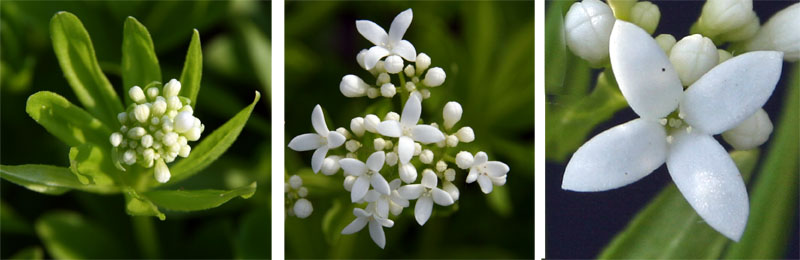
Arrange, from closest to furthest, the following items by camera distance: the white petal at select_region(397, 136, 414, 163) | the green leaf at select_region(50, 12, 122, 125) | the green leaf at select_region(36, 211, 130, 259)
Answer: the white petal at select_region(397, 136, 414, 163) → the green leaf at select_region(50, 12, 122, 125) → the green leaf at select_region(36, 211, 130, 259)

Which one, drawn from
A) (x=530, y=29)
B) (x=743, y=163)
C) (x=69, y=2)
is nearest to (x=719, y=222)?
(x=743, y=163)

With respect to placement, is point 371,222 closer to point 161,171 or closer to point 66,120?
point 161,171

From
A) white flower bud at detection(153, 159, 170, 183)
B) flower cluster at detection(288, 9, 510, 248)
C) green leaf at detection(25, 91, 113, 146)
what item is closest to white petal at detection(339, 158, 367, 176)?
flower cluster at detection(288, 9, 510, 248)

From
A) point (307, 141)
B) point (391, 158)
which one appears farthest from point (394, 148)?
point (307, 141)

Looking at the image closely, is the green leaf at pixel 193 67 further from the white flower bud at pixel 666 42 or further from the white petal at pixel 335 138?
the white flower bud at pixel 666 42

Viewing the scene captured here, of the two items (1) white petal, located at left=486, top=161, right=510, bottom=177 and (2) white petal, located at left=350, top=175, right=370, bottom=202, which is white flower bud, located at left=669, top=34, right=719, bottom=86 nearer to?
(1) white petal, located at left=486, top=161, right=510, bottom=177
